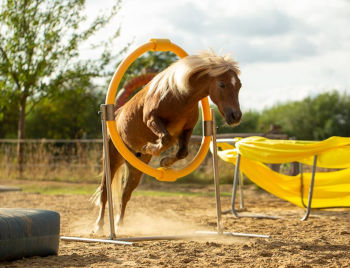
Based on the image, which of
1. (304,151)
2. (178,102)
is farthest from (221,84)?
(304,151)

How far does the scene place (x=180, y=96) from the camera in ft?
14.2

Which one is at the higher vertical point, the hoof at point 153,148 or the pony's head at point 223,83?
the pony's head at point 223,83

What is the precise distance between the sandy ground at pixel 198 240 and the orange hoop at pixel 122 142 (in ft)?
2.30

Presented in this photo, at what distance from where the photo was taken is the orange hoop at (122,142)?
15.0 feet

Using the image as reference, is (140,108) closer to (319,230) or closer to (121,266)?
(121,266)

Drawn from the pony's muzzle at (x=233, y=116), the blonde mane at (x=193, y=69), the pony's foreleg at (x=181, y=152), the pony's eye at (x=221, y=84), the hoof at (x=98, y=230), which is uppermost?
the blonde mane at (x=193, y=69)

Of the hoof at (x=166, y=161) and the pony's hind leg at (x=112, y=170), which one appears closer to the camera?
the hoof at (x=166, y=161)

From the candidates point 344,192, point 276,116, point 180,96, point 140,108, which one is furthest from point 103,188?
point 276,116

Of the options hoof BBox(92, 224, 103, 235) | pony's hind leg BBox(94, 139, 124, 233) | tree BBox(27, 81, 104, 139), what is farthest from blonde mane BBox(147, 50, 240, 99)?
tree BBox(27, 81, 104, 139)

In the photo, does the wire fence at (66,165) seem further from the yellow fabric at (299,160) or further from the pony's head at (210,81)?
the pony's head at (210,81)

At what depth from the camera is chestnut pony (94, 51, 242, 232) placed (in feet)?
13.4

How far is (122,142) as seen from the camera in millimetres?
4625

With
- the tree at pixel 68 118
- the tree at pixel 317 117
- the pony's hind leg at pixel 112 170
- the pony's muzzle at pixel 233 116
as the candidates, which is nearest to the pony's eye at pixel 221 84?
the pony's muzzle at pixel 233 116

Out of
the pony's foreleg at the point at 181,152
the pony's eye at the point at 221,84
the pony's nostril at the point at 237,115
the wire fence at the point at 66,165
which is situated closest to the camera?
the pony's nostril at the point at 237,115
